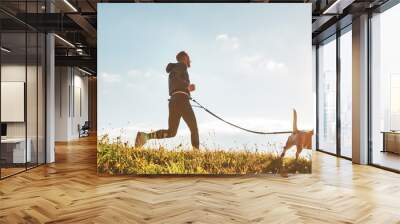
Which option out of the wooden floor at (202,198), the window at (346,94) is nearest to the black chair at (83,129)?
the wooden floor at (202,198)

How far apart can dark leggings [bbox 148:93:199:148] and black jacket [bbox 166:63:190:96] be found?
13 cm

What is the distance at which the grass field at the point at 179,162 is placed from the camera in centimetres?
632

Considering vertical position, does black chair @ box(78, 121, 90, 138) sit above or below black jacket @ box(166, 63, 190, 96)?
below

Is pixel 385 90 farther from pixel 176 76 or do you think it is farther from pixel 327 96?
pixel 176 76

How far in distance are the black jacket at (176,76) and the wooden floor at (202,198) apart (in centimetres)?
154

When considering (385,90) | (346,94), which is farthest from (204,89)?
(346,94)

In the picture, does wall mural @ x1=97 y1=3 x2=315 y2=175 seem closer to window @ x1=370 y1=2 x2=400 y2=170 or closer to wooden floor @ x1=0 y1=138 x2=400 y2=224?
wooden floor @ x1=0 y1=138 x2=400 y2=224

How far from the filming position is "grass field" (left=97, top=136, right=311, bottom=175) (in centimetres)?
632

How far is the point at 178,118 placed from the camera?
21.1 feet

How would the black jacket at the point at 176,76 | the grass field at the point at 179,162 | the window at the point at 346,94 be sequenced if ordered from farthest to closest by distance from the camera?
the window at the point at 346,94 < the black jacket at the point at 176,76 < the grass field at the point at 179,162

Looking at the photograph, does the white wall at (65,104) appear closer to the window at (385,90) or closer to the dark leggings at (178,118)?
the dark leggings at (178,118)

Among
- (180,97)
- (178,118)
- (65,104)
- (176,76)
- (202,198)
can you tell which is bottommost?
(202,198)

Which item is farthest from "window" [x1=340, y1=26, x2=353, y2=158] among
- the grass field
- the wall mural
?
the grass field

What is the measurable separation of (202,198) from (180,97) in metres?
2.21
